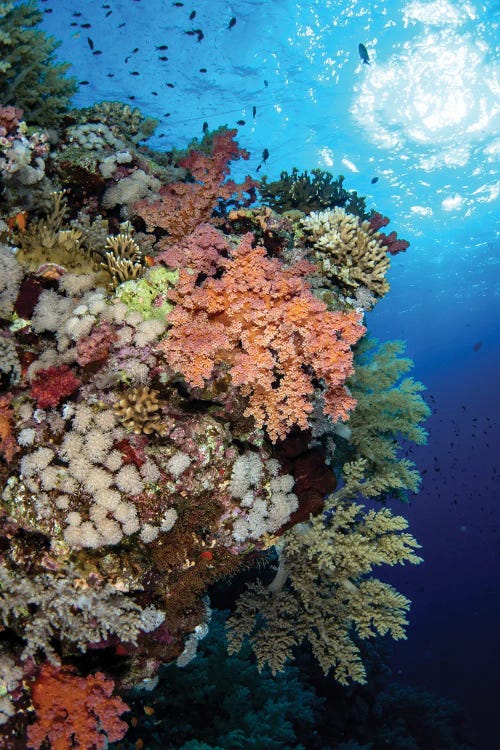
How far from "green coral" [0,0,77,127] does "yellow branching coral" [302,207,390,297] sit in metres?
6.11

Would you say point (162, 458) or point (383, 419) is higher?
point (383, 419)

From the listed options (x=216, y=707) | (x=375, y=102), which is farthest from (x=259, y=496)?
(x=375, y=102)

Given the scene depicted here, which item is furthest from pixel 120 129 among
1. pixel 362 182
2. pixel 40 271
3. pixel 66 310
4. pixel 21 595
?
pixel 362 182

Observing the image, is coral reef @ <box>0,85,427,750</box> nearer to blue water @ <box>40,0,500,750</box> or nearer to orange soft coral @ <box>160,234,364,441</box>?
orange soft coral @ <box>160,234,364,441</box>

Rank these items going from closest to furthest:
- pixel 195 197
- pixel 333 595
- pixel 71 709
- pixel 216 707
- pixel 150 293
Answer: pixel 71 709
pixel 150 293
pixel 333 595
pixel 195 197
pixel 216 707

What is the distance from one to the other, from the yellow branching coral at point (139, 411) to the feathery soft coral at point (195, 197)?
2874mm

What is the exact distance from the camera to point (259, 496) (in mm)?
4887

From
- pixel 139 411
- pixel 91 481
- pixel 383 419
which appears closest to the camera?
pixel 91 481

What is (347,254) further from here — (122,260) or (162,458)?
(162,458)

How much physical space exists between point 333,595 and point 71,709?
3.56 metres

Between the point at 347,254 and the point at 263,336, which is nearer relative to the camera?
the point at 263,336

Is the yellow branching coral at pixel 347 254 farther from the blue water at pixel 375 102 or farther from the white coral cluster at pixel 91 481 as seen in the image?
the blue water at pixel 375 102

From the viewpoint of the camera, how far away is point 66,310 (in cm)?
507

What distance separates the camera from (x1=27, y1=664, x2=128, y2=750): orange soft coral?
459cm
